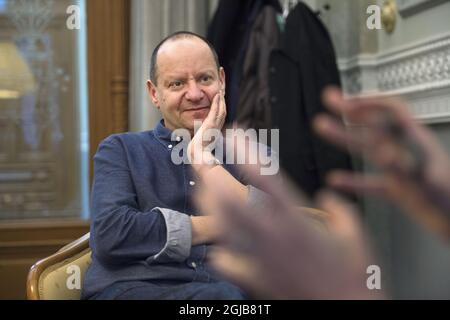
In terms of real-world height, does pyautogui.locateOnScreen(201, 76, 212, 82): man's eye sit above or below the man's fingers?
above

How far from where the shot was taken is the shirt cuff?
0.94m

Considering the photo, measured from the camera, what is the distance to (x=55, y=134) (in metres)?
2.23

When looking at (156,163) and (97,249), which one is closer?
(97,249)

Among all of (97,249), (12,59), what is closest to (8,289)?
(12,59)

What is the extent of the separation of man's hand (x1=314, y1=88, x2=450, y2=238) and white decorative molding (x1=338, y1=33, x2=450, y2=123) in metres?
1.07

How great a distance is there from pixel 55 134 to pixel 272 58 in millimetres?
915

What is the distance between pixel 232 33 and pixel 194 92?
106 cm

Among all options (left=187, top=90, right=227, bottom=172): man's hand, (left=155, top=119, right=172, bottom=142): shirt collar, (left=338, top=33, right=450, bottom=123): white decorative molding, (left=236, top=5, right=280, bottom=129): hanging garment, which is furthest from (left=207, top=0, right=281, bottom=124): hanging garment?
(left=187, top=90, right=227, bottom=172): man's hand

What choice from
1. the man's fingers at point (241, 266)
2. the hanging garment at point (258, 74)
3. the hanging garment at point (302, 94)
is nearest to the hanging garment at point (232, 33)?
the hanging garment at point (258, 74)

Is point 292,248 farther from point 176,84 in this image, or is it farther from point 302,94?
point 302,94

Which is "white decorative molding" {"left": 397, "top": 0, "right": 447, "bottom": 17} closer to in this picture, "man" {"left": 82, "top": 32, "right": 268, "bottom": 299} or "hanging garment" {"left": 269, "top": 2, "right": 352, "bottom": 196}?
"hanging garment" {"left": 269, "top": 2, "right": 352, "bottom": 196}

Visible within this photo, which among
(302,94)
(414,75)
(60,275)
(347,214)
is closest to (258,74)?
(302,94)

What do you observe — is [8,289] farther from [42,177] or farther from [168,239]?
[168,239]

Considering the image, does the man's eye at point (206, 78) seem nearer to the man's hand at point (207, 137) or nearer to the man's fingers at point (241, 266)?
the man's hand at point (207, 137)
